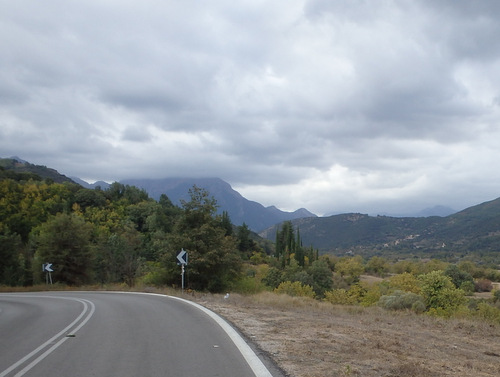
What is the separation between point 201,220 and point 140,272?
19.7m

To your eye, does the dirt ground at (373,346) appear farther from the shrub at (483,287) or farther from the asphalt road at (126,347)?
the shrub at (483,287)

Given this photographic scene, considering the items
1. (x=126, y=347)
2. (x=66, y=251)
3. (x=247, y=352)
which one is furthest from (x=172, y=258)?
(x=247, y=352)

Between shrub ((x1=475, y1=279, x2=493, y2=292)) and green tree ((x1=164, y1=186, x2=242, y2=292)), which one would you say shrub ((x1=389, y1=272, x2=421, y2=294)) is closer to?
green tree ((x1=164, y1=186, x2=242, y2=292))

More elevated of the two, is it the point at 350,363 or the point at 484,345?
the point at 350,363

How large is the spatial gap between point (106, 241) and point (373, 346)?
195ft

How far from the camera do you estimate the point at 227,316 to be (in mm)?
14125

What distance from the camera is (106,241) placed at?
209ft

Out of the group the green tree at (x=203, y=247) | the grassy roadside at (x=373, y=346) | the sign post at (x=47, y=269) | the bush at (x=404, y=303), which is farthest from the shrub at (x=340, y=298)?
the grassy roadside at (x=373, y=346)

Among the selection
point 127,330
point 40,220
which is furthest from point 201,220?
point 40,220

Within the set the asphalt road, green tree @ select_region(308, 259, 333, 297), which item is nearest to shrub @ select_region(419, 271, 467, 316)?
the asphalt road

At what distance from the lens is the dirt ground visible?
714 cm

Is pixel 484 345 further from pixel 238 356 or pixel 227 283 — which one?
pixel 227 283

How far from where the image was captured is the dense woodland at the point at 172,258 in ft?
110

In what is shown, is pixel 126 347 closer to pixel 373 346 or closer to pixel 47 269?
pixel 373 346
